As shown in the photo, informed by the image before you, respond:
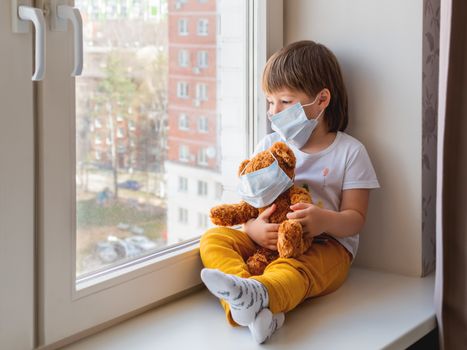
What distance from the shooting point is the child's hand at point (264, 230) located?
1363 mm

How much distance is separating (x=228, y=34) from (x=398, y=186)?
0.52 meters

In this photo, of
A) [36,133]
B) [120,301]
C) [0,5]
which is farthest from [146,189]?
[0,5]

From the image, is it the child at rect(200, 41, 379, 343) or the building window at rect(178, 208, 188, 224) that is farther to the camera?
the building window at rect(178, 208, 188, 224)

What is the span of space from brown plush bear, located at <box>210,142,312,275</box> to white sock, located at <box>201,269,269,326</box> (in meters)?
0.15

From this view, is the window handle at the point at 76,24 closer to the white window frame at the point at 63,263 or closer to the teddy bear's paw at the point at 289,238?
the white window frame at the point at 63,263

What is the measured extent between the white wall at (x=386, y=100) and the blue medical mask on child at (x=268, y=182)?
0.96 feet

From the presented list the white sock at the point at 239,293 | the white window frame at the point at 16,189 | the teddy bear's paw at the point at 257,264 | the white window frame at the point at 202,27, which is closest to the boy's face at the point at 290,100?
the white window frame at the point at 202,27

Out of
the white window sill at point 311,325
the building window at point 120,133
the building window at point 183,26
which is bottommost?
the white window sill at point 311,325

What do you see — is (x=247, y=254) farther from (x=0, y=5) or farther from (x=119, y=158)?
(x=0, y=5)

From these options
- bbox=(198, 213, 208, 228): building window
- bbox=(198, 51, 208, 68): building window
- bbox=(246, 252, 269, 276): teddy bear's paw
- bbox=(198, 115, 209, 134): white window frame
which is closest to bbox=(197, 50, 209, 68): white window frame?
bbox=(198, 51, 208, 68): building window

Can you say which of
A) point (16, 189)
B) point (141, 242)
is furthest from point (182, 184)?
point (16, 189)

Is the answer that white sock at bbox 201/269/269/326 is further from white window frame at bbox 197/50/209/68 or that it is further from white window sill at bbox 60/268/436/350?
white window frame at bbox 197/50/209/68

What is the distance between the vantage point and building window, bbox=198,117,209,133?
1.52 meters

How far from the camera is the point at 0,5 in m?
0.99
